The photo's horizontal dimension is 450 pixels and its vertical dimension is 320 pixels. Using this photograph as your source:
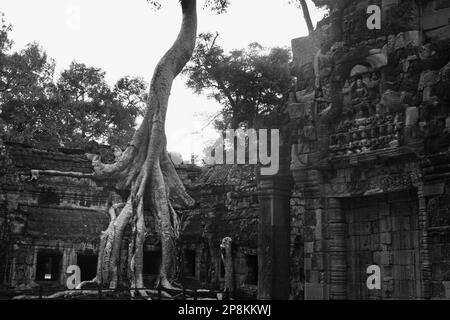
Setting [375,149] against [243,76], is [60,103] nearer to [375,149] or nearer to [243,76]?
[243,76]

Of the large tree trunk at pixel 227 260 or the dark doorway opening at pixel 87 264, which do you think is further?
the dark doorway opening at pixel 87 264

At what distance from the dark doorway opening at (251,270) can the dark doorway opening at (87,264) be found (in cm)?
595

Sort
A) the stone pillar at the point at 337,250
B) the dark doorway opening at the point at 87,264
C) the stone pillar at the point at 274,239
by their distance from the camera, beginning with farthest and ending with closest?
the dark doorway opening at the point at 87,264
the stone pillar at the point at 274,239
the stone pillar at the point at 337,250

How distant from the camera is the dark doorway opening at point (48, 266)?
60.8 feet

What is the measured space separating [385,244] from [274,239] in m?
2.04

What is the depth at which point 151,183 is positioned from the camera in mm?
15125

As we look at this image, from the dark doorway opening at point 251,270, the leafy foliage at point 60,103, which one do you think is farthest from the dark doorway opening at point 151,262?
the leafy foliage at point 60,103

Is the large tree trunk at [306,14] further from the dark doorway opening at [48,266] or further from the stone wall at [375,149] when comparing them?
the dark doorway opening at [48,266]

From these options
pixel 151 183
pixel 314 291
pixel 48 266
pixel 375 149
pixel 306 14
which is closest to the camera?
pixel 375 149

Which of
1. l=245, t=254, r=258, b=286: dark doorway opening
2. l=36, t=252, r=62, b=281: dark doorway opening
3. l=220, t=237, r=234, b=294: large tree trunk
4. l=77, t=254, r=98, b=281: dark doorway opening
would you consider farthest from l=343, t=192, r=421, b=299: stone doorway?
l=36, t=252, r=62, b=281: dark doorway opening

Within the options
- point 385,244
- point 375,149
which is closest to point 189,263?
point 385,244
